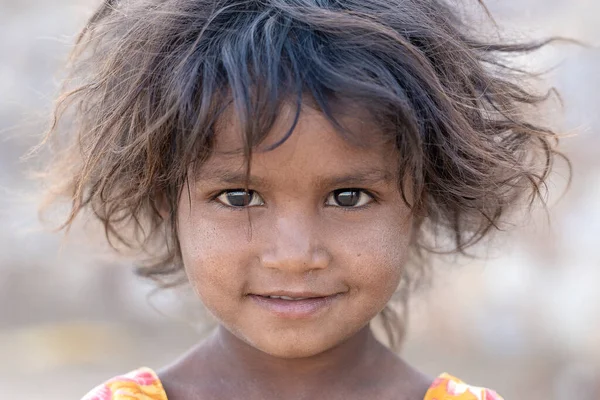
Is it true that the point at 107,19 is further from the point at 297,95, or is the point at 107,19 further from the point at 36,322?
the point at 36,322

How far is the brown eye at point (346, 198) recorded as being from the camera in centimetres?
151

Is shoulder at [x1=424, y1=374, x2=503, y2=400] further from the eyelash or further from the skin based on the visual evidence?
the eyelash

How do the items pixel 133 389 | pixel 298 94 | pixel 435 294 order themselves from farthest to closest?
1. pixel 435 294
2. pixel 133 389
3. pixel 298 94

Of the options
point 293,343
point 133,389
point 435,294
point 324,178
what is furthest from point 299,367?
point 435,294

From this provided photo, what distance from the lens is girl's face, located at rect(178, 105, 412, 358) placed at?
1.44 meters

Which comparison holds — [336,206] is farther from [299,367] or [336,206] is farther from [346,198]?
[299,367]

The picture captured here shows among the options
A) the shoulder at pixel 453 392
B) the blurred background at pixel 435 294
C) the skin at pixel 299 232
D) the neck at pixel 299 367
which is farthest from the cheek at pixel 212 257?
the blurred background at pixel 435 294

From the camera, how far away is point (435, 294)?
3.73m

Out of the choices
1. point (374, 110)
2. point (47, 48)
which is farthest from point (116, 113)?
point (47, 48)

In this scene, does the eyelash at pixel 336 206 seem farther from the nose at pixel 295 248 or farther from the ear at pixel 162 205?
the ear at pixel 162 205

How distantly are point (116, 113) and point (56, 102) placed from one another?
222 millimetres

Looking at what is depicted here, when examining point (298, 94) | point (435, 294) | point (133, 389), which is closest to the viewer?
point (298, 94)

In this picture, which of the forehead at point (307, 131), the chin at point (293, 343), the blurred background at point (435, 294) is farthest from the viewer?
the blurred background at point (435, 294)

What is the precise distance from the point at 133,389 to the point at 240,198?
45 centimetres
